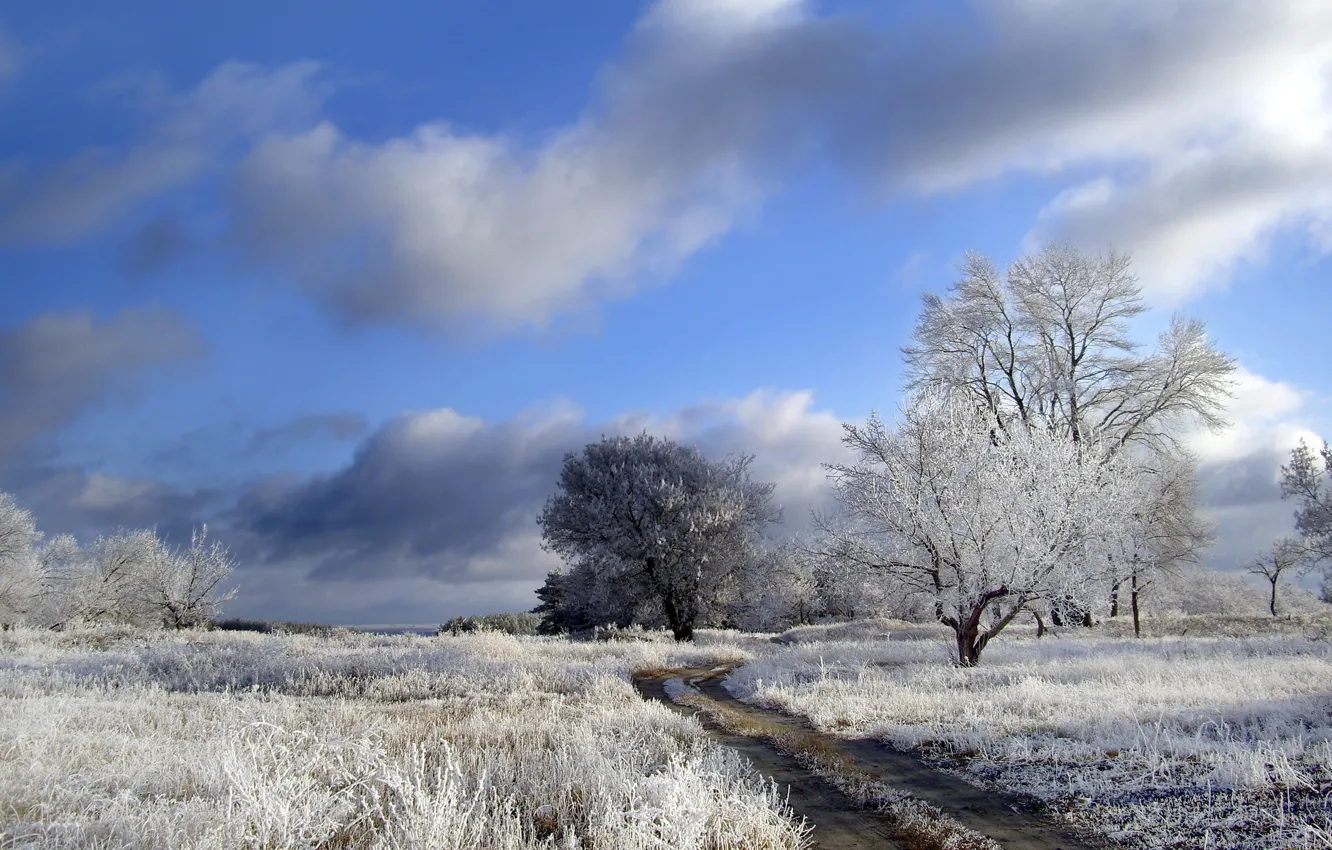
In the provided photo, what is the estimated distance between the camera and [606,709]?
12.6 m

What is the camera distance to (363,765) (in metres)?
7.05

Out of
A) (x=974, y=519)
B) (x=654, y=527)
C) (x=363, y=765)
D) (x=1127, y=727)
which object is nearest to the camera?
(x=363, y=765)

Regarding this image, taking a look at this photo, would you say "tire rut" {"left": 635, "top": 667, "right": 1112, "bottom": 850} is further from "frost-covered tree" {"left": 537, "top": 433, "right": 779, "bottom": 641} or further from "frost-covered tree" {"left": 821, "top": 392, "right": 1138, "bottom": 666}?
"frost-covered tree" {"left": 537, "top": 433, "right": 779, "bottom": 641}

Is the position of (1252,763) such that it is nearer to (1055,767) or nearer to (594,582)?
(1055,767)

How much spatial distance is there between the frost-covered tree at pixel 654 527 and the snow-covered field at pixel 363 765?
2001 centimetres

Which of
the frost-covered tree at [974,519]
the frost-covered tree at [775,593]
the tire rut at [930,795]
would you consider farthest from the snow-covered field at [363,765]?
the frost-covered tree at [775,593]

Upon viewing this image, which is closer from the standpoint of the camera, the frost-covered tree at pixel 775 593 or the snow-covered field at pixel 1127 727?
the snow-covered field at pixel 1127 727

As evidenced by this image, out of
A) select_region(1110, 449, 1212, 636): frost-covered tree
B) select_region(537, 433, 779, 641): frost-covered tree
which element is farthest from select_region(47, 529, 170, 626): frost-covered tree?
select_region(1110, 449, 1212, 636): frost-covered tree

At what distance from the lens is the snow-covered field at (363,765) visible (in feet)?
18.4

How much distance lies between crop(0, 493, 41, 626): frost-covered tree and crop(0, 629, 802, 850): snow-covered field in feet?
115

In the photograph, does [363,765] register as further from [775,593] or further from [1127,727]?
[775,593]

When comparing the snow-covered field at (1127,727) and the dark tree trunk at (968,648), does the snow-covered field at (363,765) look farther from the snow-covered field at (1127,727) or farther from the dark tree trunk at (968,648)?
the dark tree trunk at (968,648)

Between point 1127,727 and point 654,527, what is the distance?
28.9m

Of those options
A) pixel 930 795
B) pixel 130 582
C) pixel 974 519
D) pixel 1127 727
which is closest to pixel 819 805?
pixel 930 795
